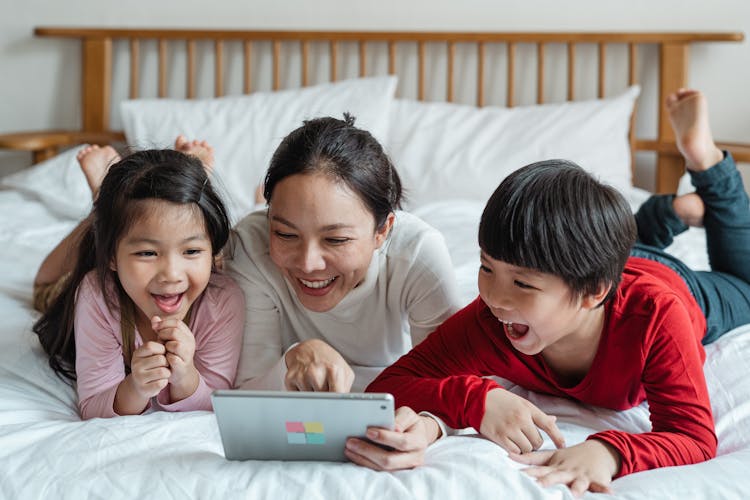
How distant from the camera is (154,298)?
1049mm

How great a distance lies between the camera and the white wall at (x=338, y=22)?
2.40 meters

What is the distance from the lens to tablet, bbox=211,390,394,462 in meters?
0.75

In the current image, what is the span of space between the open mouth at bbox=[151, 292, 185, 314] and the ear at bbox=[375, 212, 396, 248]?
0.88ft

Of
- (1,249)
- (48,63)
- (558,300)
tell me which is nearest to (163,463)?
(558,300)

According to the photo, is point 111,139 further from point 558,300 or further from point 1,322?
point 558,300

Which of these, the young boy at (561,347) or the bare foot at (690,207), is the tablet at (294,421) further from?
the bare foot at (690,207)

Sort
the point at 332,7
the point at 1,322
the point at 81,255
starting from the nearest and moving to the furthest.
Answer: the point at 81,255
the point at 1,322
the point at 332,7

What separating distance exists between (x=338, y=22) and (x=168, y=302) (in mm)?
1692

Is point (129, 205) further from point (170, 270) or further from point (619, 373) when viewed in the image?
point (619, 373)

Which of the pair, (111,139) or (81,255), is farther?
(111,139)

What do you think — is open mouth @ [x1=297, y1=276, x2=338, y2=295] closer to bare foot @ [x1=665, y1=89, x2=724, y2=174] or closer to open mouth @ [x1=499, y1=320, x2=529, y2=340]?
open mouth @ [x1=499, y1=320, x2=529, y2=340]

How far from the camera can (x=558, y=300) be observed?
93cm

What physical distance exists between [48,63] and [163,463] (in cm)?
224

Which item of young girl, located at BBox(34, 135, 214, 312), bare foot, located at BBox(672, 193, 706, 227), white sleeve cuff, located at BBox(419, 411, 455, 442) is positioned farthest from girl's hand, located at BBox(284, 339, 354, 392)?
bare foot, located at BBox(672, 193, 706, 227)
